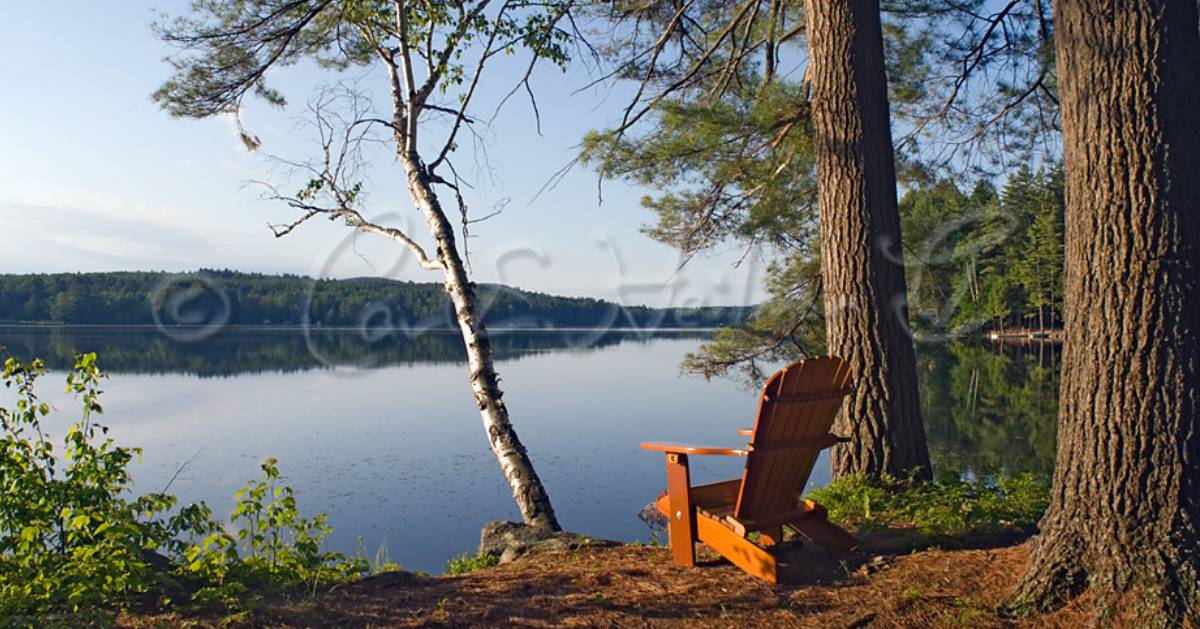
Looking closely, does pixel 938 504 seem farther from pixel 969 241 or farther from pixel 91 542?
pixel 969 241

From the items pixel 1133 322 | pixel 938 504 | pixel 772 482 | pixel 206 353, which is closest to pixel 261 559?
pixel 772 482

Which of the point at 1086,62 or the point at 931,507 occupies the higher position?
the point at 1086,62

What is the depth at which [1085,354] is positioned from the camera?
9.31 feet

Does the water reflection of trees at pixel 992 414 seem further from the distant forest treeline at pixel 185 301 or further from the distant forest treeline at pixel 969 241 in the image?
the distant forest treeline at pixel 185 301

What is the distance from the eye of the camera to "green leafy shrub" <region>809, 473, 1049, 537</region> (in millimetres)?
3832

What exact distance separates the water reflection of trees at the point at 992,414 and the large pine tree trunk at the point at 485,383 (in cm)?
294

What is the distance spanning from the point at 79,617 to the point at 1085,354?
345 cm

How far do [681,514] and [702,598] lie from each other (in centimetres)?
48

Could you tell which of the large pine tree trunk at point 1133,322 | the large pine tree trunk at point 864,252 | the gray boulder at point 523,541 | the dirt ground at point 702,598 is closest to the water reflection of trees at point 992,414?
the large pine tree trunk at point 864,252

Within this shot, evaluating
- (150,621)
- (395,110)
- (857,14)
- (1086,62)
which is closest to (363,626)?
(150,621)

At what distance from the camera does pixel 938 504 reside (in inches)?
162

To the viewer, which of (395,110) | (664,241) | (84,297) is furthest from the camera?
(84,297)

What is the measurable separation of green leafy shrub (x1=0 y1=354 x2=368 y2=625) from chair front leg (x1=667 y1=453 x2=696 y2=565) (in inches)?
56.1

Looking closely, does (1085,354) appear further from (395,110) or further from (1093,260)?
(395,110)
